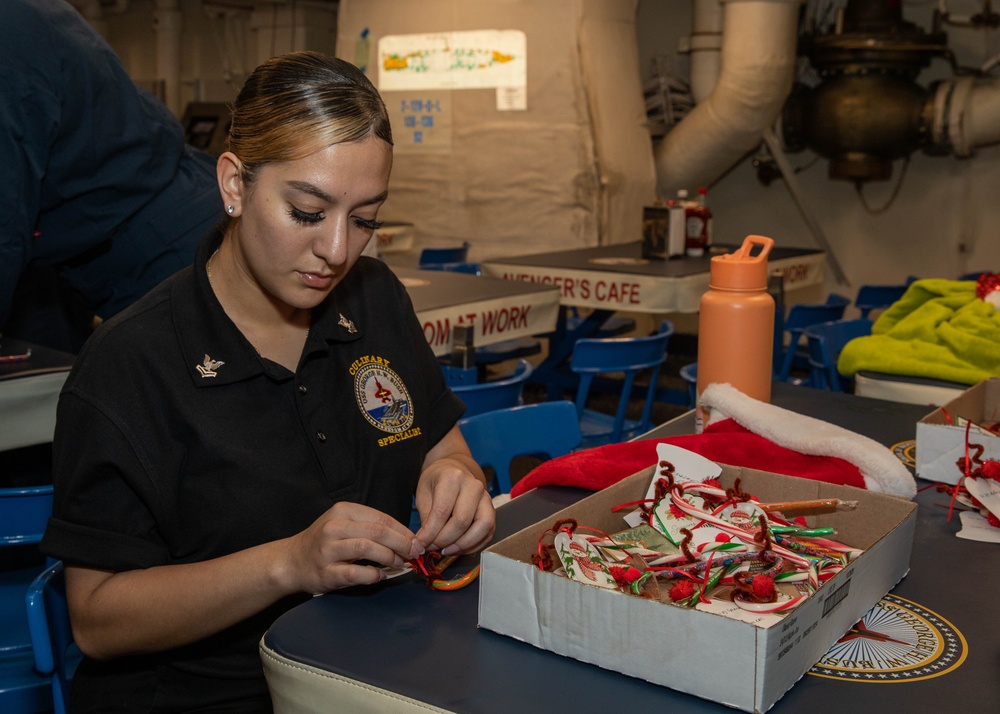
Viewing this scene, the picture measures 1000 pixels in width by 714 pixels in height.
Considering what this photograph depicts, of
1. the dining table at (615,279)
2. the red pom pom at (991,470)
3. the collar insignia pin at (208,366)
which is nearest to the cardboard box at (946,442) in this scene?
the red pom pom at (991,470)

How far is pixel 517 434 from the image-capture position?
5.52 feet

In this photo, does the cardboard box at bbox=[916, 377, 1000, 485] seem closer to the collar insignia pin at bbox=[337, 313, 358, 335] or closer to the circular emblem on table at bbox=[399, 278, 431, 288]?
the collar insignia pin at bbox=[337, 313, 358, 335]

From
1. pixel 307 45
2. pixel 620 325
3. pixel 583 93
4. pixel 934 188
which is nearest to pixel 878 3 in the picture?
pixel 934 188

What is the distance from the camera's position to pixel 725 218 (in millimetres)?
5844

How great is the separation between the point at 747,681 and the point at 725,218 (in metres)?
5.36

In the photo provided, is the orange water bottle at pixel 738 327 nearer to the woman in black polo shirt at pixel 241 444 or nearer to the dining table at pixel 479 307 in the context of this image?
the woman in black polo shirt at pixel 241 444

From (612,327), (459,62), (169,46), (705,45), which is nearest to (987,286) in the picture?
(612,327)

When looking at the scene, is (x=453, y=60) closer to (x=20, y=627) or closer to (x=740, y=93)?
(x=740, y=93)

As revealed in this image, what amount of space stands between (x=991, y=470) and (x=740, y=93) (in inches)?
158

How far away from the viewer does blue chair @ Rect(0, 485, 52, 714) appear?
1319 mm

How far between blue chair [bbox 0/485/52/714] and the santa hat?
0.65 metres

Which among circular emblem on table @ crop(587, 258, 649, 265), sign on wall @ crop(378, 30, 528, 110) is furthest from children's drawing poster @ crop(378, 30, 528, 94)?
circular emblem on table @ crop(587, 258, 649, 265)

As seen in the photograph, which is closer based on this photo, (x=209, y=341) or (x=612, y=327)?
(x=209, y=341)

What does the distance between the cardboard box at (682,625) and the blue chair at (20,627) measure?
770 mm
